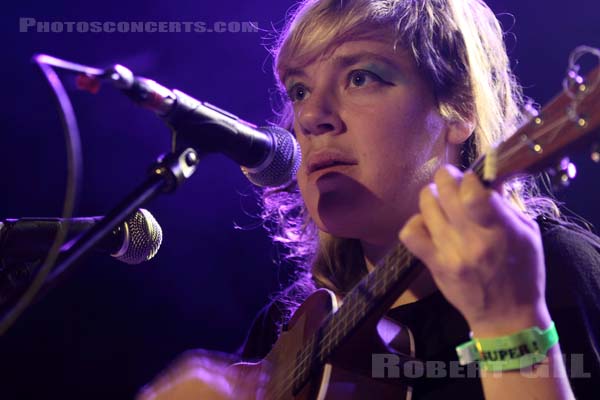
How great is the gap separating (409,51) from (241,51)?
1.74 meters

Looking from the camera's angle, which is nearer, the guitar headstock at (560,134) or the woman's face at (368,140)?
the guitar headstock at (560,134)

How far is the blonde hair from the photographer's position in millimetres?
1934

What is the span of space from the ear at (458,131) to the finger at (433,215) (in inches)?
33.4

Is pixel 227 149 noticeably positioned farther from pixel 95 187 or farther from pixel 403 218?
pixel 95 187

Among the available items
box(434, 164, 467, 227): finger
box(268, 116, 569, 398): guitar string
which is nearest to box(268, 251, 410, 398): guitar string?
box(268, 116, 569, 398): guitar string

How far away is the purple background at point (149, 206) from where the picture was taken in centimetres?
345

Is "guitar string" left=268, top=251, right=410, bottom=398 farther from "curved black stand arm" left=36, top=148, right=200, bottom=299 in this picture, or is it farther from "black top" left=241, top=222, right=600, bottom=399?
"curved black stand arm" left=36, top=148, right=200, bottom=299

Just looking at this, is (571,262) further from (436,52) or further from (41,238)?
(41,238)

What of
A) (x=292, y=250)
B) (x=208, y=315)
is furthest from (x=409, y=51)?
(x=208, y=315)

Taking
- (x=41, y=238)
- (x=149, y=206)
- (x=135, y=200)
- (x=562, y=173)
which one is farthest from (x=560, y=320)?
(x=149, y=206)

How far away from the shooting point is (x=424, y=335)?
1.65m

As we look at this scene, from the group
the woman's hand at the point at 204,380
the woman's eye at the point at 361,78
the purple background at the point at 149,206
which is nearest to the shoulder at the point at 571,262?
the woman's eye at the point at 361,78

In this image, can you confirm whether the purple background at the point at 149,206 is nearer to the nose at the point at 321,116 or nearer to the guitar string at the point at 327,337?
the nose at the point at 321,116

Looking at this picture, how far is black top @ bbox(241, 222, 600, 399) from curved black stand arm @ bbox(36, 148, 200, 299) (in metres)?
0.79
